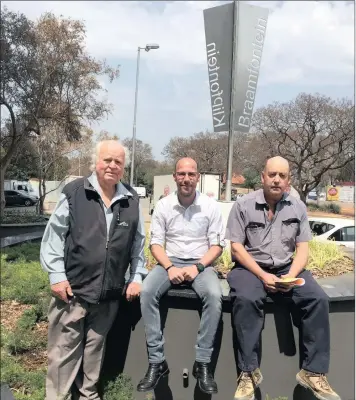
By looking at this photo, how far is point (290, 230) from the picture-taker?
3.56 m

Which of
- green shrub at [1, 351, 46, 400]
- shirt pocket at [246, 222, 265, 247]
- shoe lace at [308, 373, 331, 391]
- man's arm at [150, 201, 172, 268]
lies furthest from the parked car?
shoe lace at [308, 373, 331, 391]

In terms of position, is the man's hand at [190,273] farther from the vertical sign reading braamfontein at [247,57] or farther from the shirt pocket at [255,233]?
the vertical sign reading braamfontein at [247,57]

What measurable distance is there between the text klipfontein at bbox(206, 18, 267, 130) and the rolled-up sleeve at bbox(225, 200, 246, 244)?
3.45 metres

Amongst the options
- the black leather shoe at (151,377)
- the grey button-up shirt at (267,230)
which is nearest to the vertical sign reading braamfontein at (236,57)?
Result: the grey button-up shirt at (267,230)

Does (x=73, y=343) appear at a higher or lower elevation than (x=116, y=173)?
lower

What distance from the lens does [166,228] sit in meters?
3.77

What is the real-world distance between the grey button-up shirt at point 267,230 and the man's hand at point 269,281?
0.58 ft

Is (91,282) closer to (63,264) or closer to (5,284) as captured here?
(63,264)

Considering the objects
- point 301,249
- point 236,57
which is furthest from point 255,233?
point 236,57

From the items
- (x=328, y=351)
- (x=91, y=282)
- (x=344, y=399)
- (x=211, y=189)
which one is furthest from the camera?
(x=211, y=189)

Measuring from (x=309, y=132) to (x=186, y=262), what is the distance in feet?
90.3

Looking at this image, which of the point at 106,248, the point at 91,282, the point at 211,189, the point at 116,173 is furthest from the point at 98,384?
the point at 211,189

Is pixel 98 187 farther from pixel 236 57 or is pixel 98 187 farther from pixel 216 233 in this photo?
pixel 236 57

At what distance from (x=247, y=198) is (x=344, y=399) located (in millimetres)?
1917
